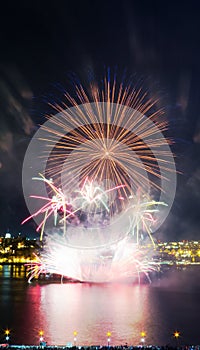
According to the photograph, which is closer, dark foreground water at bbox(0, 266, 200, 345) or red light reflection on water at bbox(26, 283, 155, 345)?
red light reflection on water at bbox(26, 283, 155, 345)

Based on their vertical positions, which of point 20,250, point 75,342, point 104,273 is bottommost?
point 75,342

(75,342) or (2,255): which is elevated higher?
(2,255)

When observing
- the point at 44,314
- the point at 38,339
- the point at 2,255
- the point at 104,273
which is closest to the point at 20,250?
the point at 2,255

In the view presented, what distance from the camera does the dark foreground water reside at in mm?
21953

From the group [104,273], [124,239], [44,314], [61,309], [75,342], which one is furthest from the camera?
[104,273]

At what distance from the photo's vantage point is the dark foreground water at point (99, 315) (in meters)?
22.0

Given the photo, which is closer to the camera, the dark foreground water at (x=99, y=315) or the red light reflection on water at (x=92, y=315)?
the red light reflection on water at (x=92, y=315)

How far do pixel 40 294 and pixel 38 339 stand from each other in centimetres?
1745

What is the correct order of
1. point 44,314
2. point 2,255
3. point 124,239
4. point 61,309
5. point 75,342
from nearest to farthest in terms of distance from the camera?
point 75,342 → point 44,314 → point 61,309 → point 124,239 → point 2,255

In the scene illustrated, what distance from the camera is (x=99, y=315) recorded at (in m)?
27.3

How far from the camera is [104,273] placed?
46531mm

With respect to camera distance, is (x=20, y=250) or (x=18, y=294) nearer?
(x=18, y=294)

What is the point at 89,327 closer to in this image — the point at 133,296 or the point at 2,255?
the point at 133,296

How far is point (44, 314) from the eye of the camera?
1102 inches
